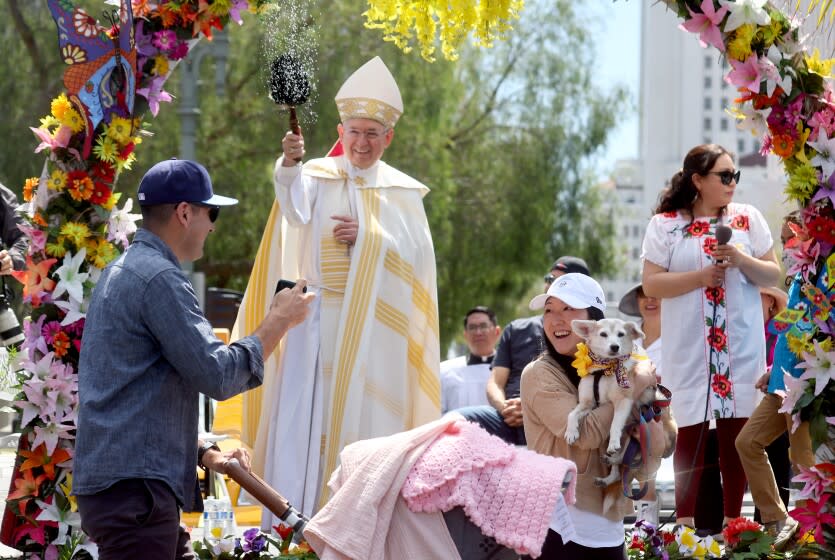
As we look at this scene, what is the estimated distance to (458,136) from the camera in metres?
24.3

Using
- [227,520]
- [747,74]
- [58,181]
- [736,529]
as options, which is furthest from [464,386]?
[747,74]

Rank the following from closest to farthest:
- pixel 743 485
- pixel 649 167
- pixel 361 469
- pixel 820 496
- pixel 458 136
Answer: pixel 361 469 < pixel 820 496 < pixel 743 485 < pixel 458 136 < pixel 649 167

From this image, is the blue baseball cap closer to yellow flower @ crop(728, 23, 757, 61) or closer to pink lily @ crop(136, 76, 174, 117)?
pink lily @ crop(136, 76, 174, 117)

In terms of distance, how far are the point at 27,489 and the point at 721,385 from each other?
139 inches

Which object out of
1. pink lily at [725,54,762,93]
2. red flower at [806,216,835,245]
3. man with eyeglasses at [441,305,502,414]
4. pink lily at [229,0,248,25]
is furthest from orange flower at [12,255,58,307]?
man with eyeglasses at [441,305,502,414]

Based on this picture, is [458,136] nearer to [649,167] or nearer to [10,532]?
[10,532]

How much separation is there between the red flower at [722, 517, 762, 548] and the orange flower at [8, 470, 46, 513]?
3.25 m

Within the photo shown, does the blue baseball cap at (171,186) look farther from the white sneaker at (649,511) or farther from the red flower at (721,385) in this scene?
the white sneaker at (649,511)

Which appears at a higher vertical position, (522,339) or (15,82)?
(15,82)

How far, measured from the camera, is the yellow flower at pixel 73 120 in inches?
257

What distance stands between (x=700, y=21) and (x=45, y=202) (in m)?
3.13

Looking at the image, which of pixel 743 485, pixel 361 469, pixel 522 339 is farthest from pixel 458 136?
pixel 361 469

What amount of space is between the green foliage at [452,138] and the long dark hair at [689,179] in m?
9.17

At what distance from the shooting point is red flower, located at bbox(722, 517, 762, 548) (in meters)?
6.61
